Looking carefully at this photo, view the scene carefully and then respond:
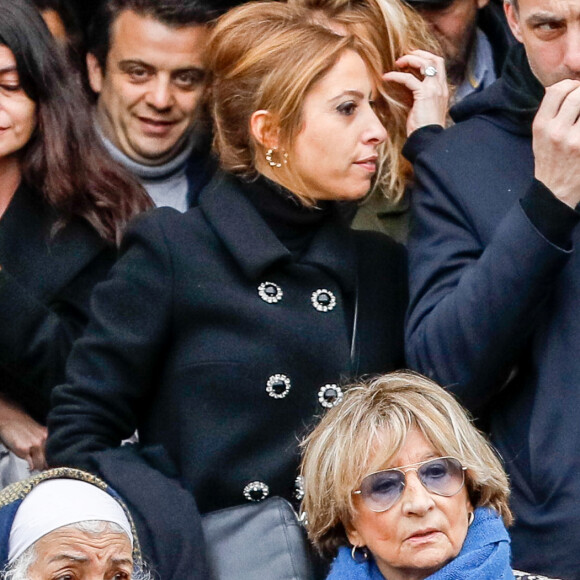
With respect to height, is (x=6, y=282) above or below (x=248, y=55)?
below

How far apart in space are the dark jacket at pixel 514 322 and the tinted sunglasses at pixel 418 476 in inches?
10.6

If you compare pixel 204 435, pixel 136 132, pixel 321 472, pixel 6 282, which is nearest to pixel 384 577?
pixel 321 472

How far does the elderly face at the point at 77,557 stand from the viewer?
14.3ft

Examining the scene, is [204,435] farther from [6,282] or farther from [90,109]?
[90,109]

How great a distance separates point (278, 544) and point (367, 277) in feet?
2.86

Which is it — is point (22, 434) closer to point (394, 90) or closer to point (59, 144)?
point (59, 144)

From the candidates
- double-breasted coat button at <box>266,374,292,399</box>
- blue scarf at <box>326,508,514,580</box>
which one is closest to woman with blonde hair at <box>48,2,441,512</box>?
double-breasted coat button at <box>266,374,292,399</box>

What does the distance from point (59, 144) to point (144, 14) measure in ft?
2.08

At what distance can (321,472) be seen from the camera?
14.5ft

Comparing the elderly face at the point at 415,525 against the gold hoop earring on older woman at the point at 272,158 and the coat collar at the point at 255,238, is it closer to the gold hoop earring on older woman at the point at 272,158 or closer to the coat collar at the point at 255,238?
the coat collar at the point at 255,238

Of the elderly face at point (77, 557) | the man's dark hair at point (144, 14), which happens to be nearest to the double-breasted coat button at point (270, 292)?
the elderly face at point (77, 557)

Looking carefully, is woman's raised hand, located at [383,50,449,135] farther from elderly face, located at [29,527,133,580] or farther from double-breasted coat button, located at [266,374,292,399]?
elderly face, located at [29,527,133,580]

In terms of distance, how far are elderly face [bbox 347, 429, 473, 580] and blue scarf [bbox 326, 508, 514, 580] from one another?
30 mm

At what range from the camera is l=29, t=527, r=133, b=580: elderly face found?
435 centimetres
